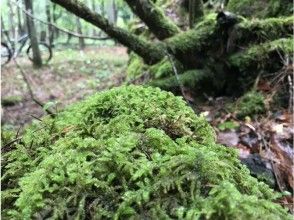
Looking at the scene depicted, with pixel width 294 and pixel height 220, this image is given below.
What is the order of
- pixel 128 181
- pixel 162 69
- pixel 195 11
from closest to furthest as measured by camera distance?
pixel 128 181
pixel 162 69
pixel 195 11

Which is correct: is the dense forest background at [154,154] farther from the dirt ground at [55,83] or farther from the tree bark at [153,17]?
the dirt ground at [55,83]

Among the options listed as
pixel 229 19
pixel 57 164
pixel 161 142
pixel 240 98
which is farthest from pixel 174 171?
pixel 229 19

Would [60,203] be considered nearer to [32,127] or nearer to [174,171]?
[174,171]

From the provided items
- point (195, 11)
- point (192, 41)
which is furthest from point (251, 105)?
point (195, 11)

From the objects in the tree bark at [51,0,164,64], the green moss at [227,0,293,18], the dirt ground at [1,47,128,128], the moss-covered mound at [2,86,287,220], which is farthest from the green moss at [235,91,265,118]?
the dirt ground at [1,47,128,128]

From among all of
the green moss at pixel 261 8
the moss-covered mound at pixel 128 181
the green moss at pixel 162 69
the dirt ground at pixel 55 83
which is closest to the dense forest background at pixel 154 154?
the moss-covered mound at pixel 128 181

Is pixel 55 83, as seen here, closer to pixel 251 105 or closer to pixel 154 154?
pixel 251 105
